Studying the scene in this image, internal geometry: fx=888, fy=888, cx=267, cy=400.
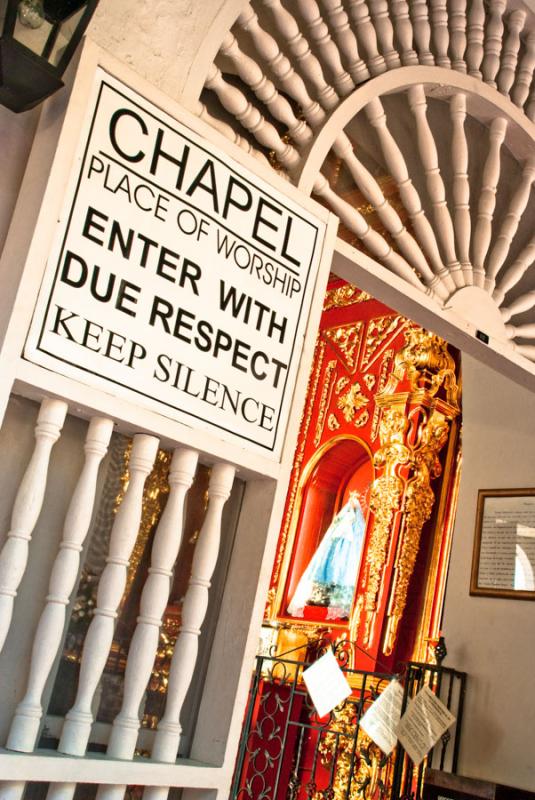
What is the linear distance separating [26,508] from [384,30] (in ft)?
5.51

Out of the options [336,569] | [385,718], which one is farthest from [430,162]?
[336,569]

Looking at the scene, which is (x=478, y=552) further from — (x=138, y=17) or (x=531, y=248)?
(x=138, y=17)

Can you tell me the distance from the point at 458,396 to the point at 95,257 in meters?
4.78

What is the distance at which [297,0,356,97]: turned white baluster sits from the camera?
7.39 feet

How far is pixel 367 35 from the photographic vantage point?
240cm

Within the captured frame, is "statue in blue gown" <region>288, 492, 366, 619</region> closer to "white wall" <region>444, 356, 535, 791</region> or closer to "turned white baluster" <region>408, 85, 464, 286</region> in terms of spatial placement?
"white wall" <region>444, 356, 535, 791</region>

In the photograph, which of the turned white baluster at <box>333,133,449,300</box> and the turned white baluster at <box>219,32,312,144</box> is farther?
the turned white baluster at <box>333,133,449,300</box>

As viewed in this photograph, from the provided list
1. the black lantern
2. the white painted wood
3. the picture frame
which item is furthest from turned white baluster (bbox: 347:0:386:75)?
the picture frame

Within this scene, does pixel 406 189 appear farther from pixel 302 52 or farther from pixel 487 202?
pixel 302 52

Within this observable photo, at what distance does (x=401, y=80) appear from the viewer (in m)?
2.45

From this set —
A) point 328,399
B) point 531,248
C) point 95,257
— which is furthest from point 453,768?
point 328,399

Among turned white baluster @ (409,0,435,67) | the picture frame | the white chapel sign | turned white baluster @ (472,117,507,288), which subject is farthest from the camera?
the picture frame

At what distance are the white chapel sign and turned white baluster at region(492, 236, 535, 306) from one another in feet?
2.97

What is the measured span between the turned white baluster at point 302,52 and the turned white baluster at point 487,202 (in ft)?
2.17
